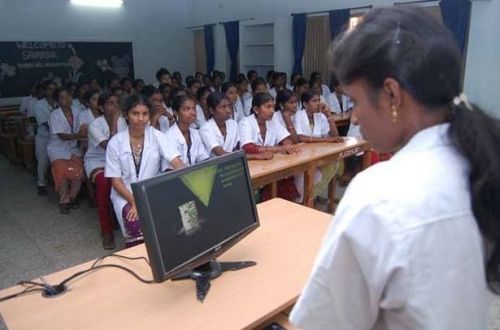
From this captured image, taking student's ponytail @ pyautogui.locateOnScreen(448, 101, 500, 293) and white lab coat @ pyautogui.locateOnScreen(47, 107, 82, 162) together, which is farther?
white lab coat @ pyautogui.locateOnScreen(47, 107, 82, 162)

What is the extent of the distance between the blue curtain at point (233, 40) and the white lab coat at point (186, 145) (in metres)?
5.65

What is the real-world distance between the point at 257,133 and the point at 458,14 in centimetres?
351

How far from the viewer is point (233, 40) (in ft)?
27.8

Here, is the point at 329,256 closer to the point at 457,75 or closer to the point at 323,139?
the point at 457,75

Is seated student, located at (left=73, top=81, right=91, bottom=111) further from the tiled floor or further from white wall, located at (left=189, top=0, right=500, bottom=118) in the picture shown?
white wall, located at (left=189, top=0, right=500, bottom=118)

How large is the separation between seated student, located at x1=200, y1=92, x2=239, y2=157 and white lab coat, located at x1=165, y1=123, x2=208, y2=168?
0.20ft

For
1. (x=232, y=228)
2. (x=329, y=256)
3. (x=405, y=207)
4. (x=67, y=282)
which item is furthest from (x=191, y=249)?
(x=405, y=207)

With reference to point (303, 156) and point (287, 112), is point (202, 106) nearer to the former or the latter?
point (287, 112)

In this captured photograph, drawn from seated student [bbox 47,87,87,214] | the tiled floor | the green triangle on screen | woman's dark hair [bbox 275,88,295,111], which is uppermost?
woman's dark hair [bbox 275,88,295,111]

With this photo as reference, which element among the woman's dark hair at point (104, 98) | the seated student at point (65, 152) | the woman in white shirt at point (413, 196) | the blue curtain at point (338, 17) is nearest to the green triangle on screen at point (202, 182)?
the woman in white shirt at point (413, 196)

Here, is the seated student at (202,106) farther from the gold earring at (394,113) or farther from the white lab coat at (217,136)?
the gold earring at (394,113)

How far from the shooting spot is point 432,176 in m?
0.58

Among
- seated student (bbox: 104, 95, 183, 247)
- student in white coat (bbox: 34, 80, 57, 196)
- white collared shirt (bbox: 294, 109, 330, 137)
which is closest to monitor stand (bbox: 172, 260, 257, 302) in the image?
seated student (bbox: 104, 95, 183, 247)

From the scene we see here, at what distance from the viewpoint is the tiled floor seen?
279cm
